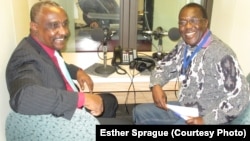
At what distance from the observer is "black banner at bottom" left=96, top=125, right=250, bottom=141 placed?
1.30 meters

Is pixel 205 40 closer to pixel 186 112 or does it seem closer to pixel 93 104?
pixel 186 112

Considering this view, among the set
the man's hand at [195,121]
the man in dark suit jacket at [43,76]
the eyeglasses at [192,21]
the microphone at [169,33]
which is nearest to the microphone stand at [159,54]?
the microphone at [169,33]

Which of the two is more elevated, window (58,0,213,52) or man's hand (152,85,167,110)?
window (58,0,213,52)

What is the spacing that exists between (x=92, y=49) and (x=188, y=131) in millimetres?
1488

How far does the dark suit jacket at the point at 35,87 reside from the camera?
1002mm

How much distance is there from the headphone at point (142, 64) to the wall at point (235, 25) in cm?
71

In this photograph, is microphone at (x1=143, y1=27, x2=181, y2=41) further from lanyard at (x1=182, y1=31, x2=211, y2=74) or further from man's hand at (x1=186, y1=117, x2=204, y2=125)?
man's hand at (x1=186, y1=117, x2=204, y2=125)

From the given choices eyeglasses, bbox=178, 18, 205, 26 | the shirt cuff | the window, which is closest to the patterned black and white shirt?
eyeglasses, bbox=178, 18, 205, 26

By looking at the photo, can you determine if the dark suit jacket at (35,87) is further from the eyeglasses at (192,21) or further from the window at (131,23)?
the window at (131,23)

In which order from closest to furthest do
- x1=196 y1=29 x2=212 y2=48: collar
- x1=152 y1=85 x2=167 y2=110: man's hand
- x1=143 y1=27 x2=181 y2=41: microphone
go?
x1=196 y1=29 x2=212 y2=48: collar
x1=152 y1=85 x2=167 y2=110: man's hand
x1=143 y1=27 x2=181 y2=41: microphone

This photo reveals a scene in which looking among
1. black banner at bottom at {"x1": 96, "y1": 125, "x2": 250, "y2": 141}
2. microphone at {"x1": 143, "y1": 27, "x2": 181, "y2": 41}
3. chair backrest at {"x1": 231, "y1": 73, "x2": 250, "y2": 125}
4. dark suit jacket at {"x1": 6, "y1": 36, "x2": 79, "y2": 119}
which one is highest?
microphone at {"x1": 143, "y1": 27, "x2": 181, "y2": 41}

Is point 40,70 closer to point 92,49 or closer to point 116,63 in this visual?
point 116,63

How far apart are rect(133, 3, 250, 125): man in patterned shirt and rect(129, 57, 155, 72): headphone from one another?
251 mm

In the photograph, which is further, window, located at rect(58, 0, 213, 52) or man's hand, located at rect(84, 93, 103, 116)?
window, located at rect(58, 0, 213, 52)
